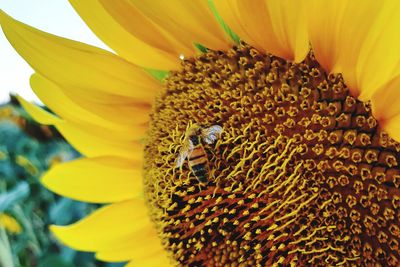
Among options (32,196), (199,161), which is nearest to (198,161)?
(199,161)

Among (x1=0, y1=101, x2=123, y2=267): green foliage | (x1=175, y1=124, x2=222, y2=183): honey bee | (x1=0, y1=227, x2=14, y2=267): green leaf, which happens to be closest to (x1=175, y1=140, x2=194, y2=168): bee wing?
(x1=175, y1=124, x2=222, y2=183): honey bee

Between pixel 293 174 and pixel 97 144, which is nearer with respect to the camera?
pixel 293 174

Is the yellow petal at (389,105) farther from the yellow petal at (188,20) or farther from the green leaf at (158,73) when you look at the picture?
the green leaf at (158,73)

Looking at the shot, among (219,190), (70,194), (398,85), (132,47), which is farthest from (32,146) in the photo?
(398,85)

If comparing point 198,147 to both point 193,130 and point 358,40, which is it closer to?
point 193,130

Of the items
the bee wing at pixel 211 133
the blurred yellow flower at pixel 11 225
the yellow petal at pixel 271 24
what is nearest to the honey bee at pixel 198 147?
the bee wing at pixel 211 133

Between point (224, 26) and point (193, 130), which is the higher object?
point (224, 26)

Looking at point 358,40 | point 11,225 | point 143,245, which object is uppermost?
point 358,40
